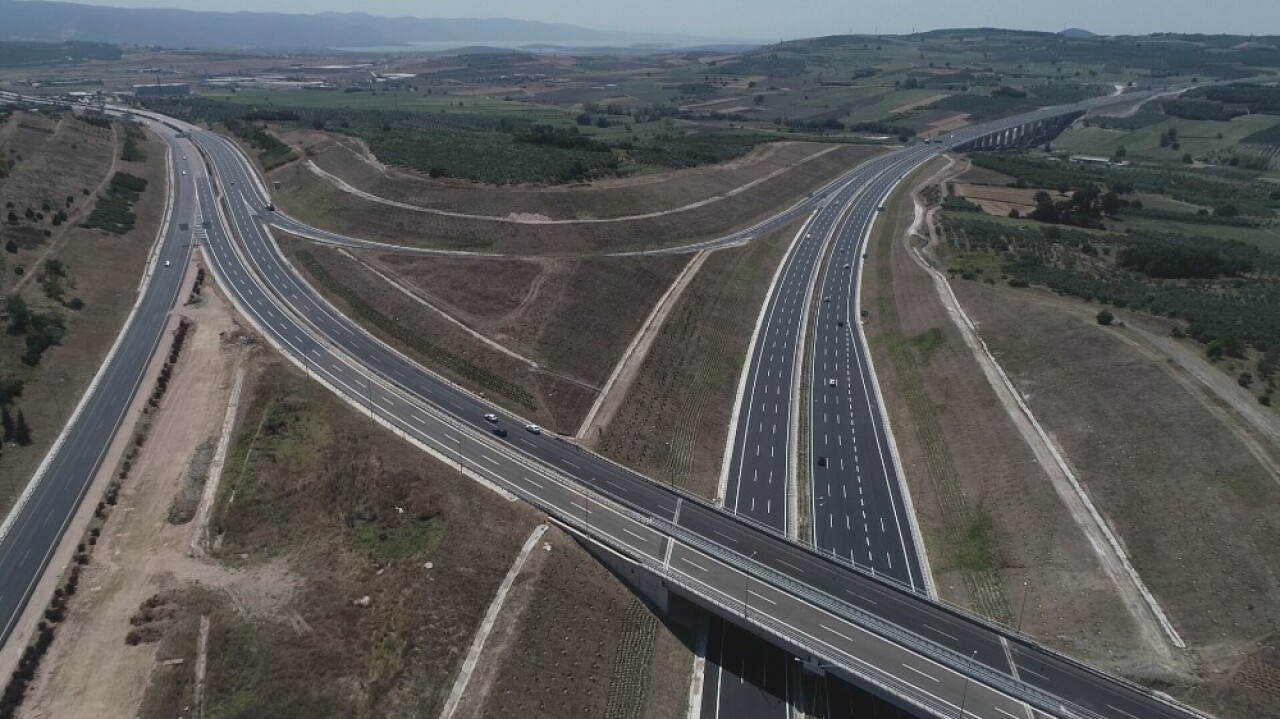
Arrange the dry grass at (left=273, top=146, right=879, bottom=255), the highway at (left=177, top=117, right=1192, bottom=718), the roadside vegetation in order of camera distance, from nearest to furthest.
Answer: the highway at (left=177, top=117, right=1192, bottom=718) → the dry grass at (left=273, top=146, right=879, bottom=255) → the roadside vegetation

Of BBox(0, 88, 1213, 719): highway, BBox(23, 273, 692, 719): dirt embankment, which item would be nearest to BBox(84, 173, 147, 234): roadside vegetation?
BBox(0, 88, 1213, 719): highway

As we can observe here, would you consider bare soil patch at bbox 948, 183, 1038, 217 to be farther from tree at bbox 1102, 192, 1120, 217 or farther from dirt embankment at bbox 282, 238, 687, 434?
dirt embankment at bbox 282, 238, 687, 434

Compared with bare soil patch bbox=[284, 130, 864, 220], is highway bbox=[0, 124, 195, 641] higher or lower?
lower

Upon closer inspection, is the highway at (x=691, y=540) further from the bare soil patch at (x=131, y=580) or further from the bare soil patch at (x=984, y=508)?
the bare soil patch at (x=131, y=580)

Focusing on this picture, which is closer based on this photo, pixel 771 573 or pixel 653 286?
pixel 771 573

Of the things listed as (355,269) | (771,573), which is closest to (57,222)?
(355,269)

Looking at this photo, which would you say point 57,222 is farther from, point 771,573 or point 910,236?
point 910,236
